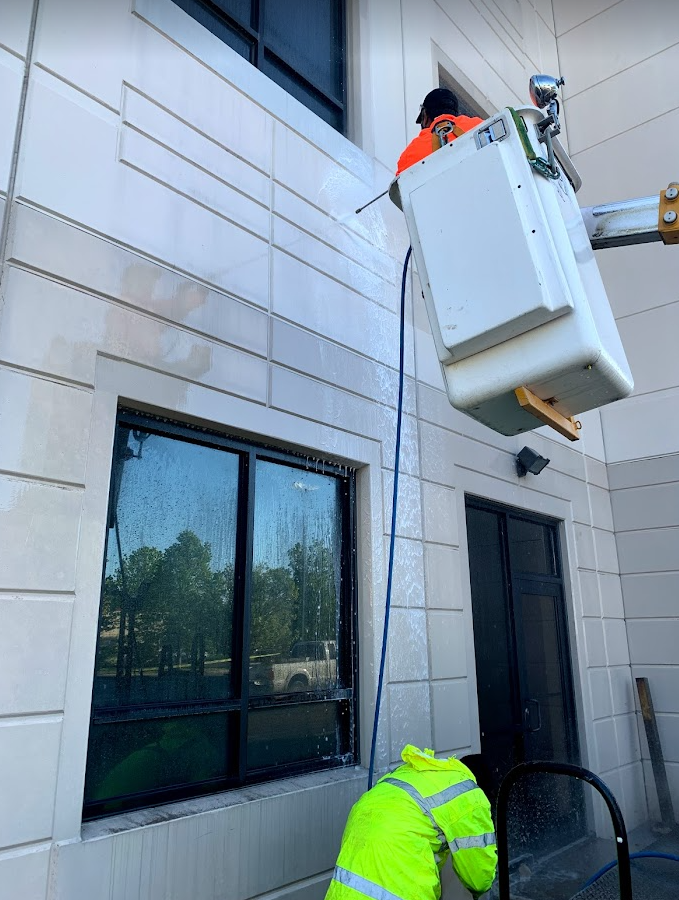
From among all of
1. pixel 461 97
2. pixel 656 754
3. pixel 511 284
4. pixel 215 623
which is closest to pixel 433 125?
pixel 511 284

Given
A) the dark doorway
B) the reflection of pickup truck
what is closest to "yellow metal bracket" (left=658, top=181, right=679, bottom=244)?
the dark doorway

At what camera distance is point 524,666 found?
Result: 5098 millimetres

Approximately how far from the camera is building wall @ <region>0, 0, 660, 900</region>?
250 centimetres

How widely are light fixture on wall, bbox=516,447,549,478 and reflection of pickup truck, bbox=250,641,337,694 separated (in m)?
2.38

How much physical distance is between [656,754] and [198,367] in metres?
5.39

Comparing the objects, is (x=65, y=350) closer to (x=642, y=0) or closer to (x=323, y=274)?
(x=323, y=274)

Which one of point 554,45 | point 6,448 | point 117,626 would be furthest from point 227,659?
point 554,45

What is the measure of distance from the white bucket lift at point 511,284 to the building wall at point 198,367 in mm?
1120

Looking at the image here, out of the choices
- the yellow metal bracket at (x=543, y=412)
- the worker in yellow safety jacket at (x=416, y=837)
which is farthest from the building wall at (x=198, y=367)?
the yellow metal bracket at (x=543, y=412)

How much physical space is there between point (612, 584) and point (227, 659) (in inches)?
177

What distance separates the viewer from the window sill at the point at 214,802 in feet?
8.39

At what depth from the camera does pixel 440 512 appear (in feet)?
14.6

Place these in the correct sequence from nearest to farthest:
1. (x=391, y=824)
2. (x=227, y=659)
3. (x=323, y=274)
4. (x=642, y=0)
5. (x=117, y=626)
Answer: (x=391, y=824) → (x=117, y=626) → (x=227, y=659) → (x=323, y=274) → (x=642, y=0)

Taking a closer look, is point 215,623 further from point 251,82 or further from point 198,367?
point 251,82
